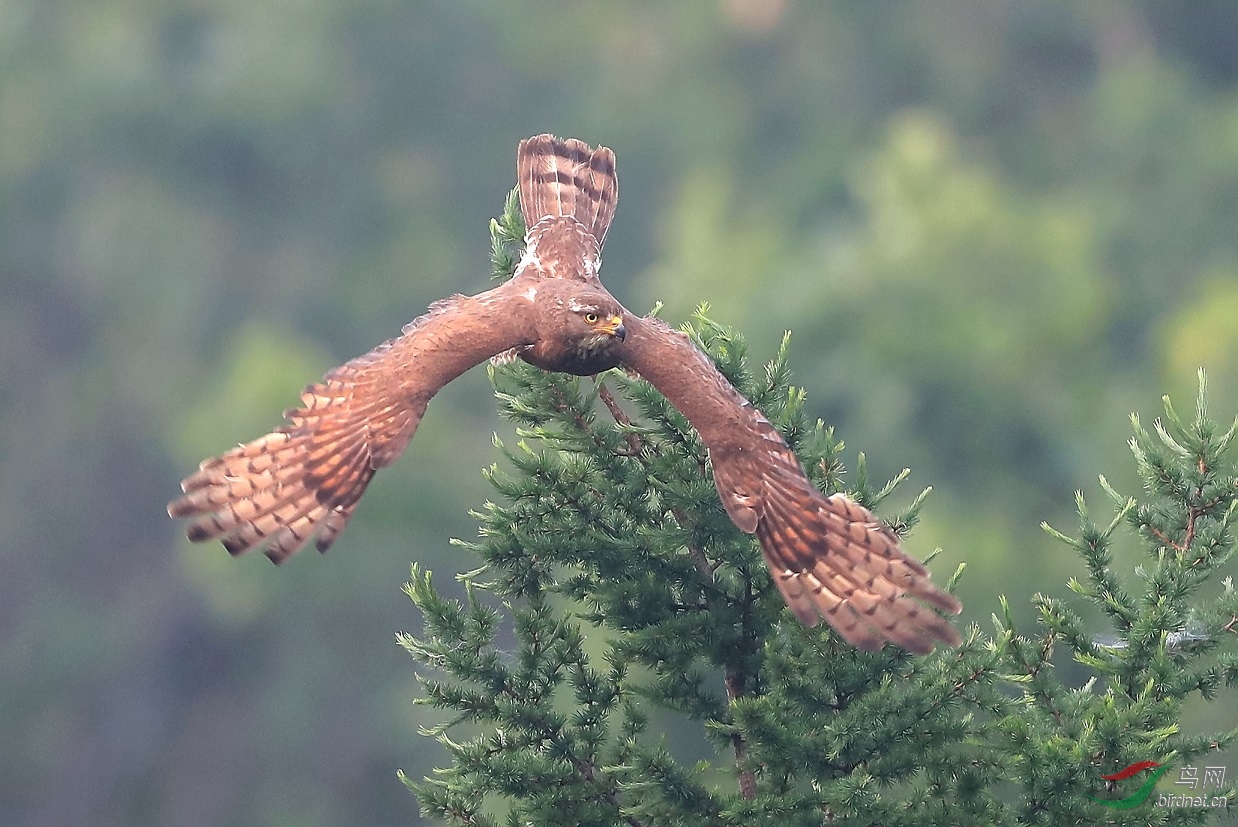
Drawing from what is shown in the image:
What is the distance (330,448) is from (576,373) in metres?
1.24

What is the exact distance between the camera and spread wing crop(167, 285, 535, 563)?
7.36 metres

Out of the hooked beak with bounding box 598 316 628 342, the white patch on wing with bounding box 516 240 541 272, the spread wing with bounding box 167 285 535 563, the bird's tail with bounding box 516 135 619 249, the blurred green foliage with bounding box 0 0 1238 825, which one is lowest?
the spread wing with bounding box 167 285 535 563

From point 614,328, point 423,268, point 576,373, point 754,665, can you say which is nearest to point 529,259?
point 576,373

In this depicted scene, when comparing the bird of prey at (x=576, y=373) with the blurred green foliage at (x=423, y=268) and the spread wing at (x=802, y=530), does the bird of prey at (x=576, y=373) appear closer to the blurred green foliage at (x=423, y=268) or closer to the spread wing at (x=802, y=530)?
the spread wing at (x=802, y=530)

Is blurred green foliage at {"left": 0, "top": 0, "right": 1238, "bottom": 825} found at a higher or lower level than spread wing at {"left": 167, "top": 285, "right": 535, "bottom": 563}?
higher

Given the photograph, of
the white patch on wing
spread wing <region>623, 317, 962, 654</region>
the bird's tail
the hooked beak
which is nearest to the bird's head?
the hooked beak

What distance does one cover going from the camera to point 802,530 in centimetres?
761

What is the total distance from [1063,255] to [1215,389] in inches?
287

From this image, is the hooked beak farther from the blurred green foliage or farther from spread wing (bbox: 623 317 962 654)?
the blurred green foliage

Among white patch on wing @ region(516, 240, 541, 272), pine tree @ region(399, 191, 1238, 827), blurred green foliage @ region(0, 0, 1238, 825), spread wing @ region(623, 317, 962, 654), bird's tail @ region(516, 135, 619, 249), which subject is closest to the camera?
pine tree @ region(399, 191, 1238, 827)

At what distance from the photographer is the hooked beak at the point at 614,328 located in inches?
317

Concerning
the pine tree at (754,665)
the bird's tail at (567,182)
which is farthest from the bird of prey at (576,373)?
the bird's tail at (567,182)

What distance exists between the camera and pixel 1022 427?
89.4 feet

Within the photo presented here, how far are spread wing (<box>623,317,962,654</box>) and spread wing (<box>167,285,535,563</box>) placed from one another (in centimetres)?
93
